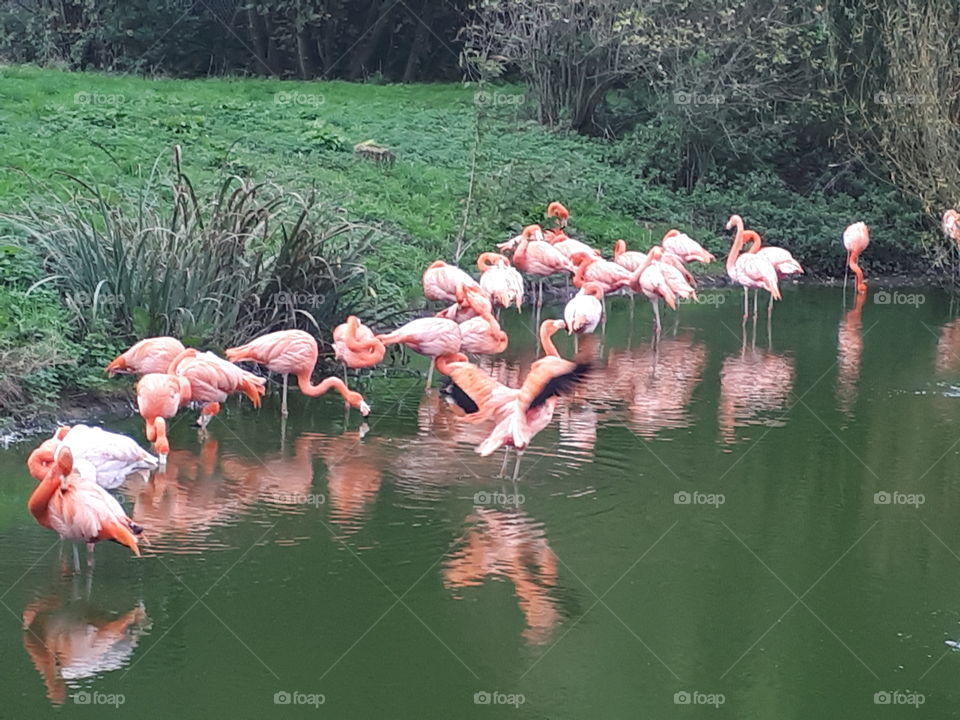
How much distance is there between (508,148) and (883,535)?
36.1 feet

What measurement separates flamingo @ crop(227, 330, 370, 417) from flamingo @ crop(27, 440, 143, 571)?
2.70 metres

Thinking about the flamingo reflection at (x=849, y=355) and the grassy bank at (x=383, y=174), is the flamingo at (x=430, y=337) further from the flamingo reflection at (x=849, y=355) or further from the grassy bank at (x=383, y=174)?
the flamingo reflection at (x=849, y=355)

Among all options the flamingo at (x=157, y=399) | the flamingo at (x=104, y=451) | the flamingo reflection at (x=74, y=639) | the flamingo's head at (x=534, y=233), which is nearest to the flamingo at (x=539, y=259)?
the flamingo's head at (x=534, y=233)

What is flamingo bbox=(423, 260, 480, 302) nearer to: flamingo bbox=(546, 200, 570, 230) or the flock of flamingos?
the flock of flamingos

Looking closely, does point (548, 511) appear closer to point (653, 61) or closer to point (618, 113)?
point (653, 61)

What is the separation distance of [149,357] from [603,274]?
4.80 m

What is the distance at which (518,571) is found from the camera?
6.55 metres

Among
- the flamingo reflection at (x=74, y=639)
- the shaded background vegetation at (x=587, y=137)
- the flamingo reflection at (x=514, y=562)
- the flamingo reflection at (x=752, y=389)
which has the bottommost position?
the flamingo reflection at (x=74, y=639)

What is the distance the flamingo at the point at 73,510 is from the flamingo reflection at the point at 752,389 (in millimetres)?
4036

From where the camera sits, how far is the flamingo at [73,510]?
610 cm

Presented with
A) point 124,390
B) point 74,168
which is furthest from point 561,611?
point 74,168

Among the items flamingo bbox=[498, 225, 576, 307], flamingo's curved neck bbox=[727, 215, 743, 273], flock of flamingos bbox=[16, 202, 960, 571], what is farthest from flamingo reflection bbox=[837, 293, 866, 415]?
flamingo bbox=[498, 225, 576, 307]

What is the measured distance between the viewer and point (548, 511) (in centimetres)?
739

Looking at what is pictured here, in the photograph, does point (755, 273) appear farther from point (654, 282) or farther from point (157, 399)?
point (157, 399)
